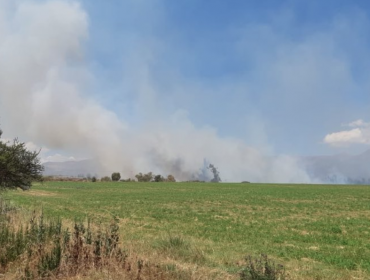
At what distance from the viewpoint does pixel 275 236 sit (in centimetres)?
1795

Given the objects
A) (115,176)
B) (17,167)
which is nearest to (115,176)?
(115,176)

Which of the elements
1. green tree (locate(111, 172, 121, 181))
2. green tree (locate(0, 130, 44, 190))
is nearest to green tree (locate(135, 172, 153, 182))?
green tree (locate(111, 172, 121, 181))

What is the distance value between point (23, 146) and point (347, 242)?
62.4 ft

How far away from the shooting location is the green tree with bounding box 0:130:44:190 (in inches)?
828

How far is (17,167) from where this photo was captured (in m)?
21.9

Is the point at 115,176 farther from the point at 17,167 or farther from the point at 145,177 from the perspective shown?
the point at 17,167

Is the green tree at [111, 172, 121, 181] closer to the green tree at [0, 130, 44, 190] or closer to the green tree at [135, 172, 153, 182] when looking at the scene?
the green tree at [135, 172, 153, 182]

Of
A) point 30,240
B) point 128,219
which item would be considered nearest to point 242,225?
point 128,219

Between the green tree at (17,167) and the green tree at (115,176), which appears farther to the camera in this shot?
the green tree at (115,176)

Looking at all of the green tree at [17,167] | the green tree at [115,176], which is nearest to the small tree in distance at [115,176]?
the green tree at [115,176]

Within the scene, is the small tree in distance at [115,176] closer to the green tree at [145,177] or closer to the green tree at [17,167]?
the green tree at [145,177]

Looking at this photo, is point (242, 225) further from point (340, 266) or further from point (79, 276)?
point (79, 276)

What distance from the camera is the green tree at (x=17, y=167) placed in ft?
69.0

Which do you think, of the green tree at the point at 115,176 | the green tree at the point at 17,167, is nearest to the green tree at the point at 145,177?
the green tree at the point at 115,176
